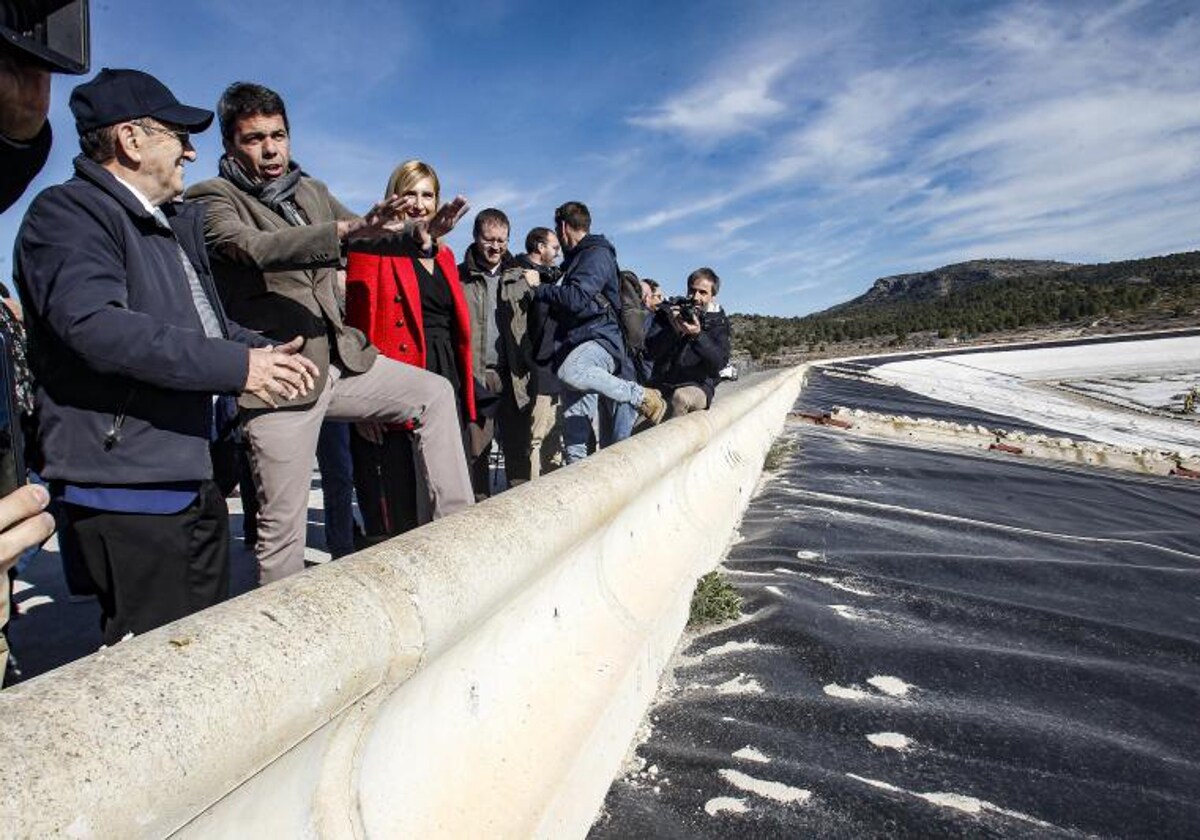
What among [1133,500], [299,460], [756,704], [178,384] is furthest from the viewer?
[1133,500]

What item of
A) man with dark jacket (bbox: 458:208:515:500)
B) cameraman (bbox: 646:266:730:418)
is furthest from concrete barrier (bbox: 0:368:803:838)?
cameraman (bbox: 646:266:730:418)

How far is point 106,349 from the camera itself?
1719 millimetres

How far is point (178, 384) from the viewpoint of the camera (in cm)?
183

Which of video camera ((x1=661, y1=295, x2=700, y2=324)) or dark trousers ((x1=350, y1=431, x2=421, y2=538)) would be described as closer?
dark trousers ((x1=350, y1=431, x2=421, y2=538))

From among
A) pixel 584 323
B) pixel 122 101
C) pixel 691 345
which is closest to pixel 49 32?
pixel 122 101

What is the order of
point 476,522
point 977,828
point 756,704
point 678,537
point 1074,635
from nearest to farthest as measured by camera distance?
point 476,522, point 977,828, point 756,704, point 1074,635, point 678,537

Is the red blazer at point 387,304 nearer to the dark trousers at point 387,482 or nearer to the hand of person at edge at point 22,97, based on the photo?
the dark trousers at point 387,482

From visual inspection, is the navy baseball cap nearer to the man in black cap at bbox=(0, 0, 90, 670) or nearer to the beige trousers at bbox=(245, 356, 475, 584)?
the man in black cap at bbox=(0, 0, 90, 670)

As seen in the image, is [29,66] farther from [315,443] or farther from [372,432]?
[372,432]

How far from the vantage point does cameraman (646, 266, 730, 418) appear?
562 cm

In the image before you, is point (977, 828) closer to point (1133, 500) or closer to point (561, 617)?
point (561, 617)

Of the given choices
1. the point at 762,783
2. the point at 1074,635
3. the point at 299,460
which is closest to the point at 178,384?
the point at 299,460

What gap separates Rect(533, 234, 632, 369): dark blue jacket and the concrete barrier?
2.37 meters

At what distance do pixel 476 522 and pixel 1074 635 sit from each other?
2.54 metres
